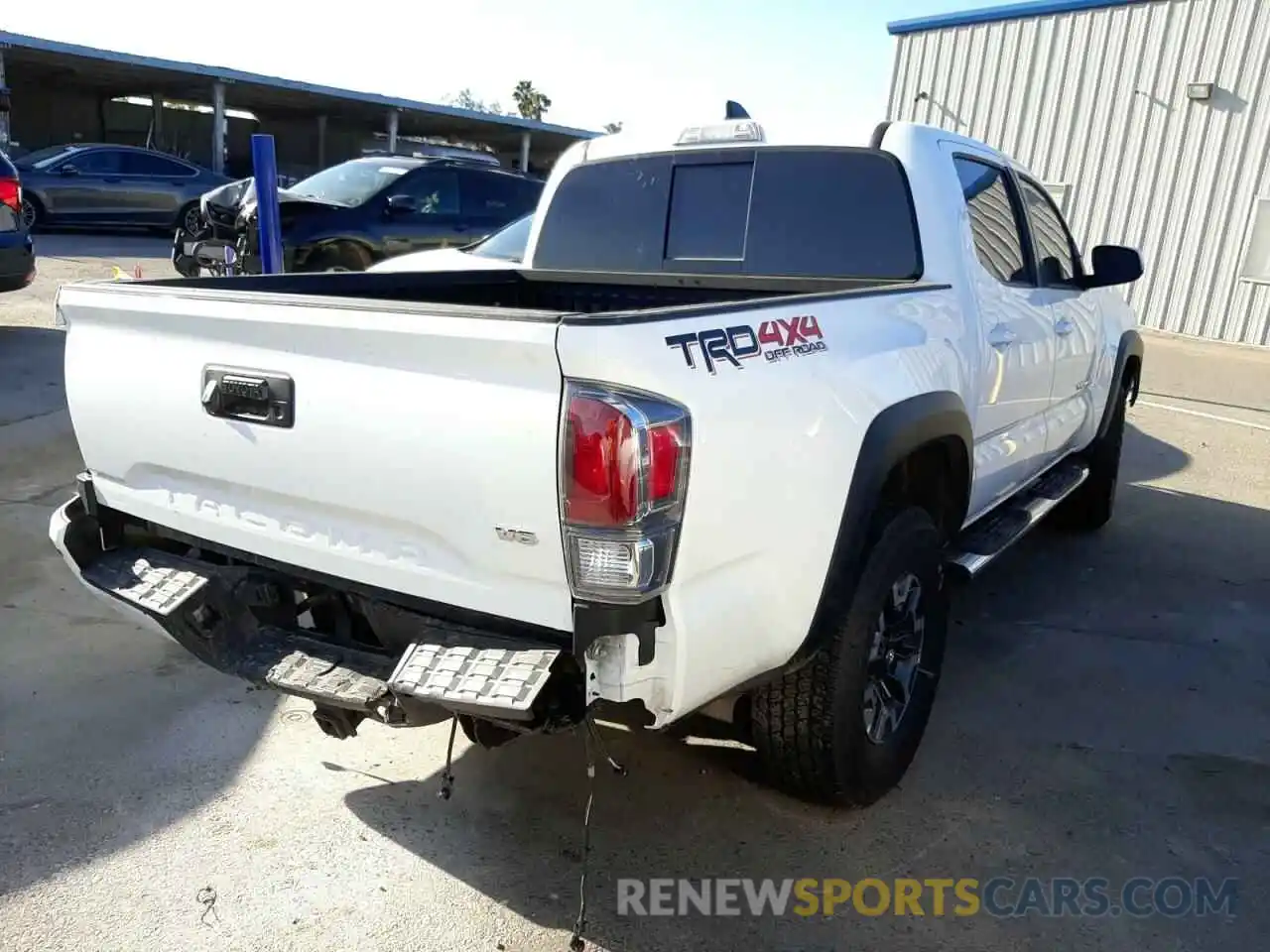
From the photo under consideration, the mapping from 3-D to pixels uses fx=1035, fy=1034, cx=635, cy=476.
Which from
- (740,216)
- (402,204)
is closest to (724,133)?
(740,216)

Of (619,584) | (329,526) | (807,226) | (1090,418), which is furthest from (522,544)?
(1090,418)

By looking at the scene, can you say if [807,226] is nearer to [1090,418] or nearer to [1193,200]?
[1090,418]

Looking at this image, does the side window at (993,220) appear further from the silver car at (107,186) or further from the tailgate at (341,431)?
the silver car at (107,186)

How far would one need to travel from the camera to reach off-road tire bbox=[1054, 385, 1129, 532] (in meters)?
5.66

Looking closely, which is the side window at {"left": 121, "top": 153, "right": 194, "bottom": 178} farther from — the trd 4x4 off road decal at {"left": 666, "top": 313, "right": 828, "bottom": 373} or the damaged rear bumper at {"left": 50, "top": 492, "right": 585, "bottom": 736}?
the trd 4x4 off road decal at {"left": 666, "top": 313, "right": 828, "bottom": 373}

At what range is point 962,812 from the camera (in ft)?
10.1

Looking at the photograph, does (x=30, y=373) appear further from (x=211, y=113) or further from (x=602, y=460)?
(x=211, y=113)

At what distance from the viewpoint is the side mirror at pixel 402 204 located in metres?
10.2

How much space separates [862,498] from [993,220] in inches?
76.8

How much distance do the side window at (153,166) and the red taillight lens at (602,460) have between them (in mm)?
17343

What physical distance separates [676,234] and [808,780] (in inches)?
85.0

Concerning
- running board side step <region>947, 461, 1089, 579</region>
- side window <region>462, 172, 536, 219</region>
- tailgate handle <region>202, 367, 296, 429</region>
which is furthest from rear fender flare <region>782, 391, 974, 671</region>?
side window <region>462, 172, 536, 219</region>

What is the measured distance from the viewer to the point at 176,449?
8.73ft

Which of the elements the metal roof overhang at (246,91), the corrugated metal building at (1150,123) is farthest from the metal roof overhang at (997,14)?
the metal roof overhang at (246,91)
